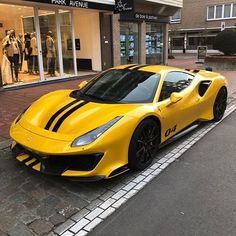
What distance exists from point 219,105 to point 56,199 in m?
4.22

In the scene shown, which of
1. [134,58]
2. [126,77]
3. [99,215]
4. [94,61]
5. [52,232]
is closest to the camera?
[52,232]

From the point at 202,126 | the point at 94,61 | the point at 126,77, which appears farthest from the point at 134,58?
the point at 126,77

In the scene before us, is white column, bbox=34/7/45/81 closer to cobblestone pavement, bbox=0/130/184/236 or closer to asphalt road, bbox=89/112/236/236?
cobblestone pavement, bbox=0/130/184/236

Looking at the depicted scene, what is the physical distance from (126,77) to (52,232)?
2688mm

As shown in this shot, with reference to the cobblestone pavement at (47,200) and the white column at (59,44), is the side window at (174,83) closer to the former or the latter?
the cobblestone pavement at (47,200)

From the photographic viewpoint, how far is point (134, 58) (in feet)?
53.6

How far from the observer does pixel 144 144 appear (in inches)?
155

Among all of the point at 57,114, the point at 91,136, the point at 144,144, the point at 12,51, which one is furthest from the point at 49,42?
the point at 91,136

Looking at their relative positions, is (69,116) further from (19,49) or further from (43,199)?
(19,49)

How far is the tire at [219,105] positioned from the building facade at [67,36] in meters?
6.69

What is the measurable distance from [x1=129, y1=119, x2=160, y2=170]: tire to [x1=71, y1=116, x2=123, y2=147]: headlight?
1.26 feet

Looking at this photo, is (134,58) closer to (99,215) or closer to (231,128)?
(231,128)

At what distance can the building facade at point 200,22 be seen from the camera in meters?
40.2

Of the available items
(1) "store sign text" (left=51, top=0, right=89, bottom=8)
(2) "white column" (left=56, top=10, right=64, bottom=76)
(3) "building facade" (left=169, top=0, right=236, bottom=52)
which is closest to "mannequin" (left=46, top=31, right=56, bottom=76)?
(2) "white column" (left=56, top=10, right=64, bottom=76)
